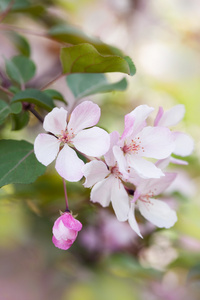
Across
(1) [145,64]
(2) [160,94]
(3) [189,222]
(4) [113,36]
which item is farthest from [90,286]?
(4) [113,36]

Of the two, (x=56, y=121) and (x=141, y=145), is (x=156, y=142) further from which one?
(x=56, y=121)

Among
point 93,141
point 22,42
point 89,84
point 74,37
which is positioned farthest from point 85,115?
point 22,42

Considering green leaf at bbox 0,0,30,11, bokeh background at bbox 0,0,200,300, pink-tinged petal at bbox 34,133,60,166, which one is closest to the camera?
pink-tinged petal at bbox 34,133,60,166

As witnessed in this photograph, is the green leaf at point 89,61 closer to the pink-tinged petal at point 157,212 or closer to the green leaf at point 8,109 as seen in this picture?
the green leaf at point 8,109

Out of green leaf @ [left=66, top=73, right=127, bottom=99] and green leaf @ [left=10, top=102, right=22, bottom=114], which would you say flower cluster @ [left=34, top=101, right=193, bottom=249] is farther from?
green leaf @ [left=66, top=73, right=127, bottom=99]

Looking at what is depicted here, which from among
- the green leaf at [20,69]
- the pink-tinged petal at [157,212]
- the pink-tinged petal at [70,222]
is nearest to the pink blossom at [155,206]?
the pink-tinged petal at [157,212]

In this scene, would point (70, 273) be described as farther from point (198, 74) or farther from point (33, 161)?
point (198, 74)

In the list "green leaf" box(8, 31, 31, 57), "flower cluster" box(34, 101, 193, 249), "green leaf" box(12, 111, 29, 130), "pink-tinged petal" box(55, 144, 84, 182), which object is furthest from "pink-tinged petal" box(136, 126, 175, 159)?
"green leaf" box(8, 31, 31, 57)
